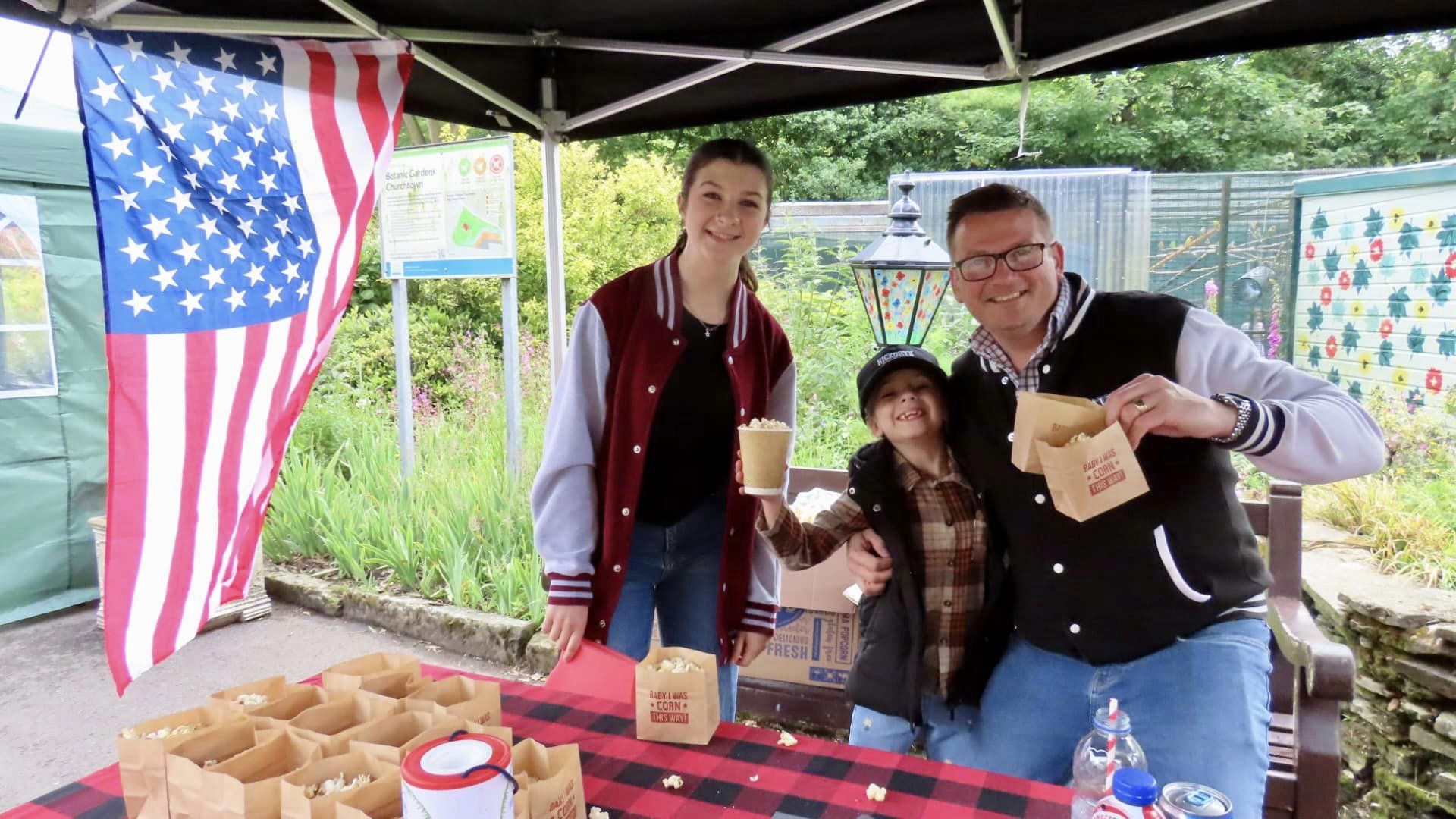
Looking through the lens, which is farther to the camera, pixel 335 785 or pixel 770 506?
pixel 770 506

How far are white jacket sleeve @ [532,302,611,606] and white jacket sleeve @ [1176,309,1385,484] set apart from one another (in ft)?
4.83

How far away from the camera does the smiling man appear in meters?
1.81

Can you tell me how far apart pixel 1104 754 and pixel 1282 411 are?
2.70 ft

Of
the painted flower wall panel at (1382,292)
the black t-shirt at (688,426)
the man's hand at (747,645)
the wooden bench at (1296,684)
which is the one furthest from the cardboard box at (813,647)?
the painted flower wall panel at (1382,292)

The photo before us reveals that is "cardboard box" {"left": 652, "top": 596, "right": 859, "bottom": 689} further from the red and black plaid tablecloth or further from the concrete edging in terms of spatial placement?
the red and black plaid tablecloth

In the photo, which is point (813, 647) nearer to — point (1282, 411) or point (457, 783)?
point (1282, 411)

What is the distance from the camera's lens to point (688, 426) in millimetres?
2326

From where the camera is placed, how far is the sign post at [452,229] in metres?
5.56

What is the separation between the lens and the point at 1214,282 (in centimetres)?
819

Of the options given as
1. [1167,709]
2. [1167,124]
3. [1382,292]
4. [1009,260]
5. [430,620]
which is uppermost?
[1167,124]

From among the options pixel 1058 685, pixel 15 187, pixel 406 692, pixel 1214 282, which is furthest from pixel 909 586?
pixel 1214 282

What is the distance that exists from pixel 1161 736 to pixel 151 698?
4512 mm

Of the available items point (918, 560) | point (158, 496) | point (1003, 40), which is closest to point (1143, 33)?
point (1003, 40)

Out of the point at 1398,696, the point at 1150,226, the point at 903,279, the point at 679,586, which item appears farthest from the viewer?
the point at 1150,226
